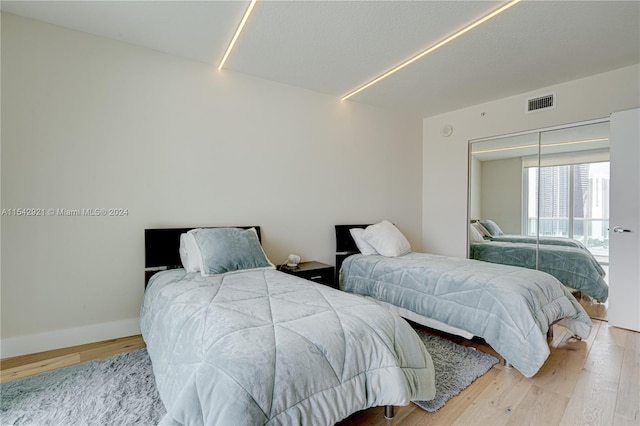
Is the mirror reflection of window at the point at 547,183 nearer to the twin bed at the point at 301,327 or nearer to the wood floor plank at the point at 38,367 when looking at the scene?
the twin bed at the point at 301,327

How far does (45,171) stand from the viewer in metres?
2.30

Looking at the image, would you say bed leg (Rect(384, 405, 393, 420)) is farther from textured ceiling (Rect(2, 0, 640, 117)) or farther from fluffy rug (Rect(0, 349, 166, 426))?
textured ceiling (Rect(2, 0, 640, 117))

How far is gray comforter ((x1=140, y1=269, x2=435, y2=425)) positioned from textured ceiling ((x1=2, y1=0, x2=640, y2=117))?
1985mm

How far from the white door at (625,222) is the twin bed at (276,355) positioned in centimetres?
257

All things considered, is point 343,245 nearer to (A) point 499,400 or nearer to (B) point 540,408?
(A) point 499,400

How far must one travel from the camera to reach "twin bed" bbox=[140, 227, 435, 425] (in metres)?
1.07

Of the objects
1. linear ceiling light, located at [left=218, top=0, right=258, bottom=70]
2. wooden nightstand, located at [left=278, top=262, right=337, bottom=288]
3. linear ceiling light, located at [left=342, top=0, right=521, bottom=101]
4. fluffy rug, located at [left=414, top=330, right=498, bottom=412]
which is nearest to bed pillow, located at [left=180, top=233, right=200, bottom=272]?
wooden nightstand, located at [left=278, top=262, right=337, bottom=288]

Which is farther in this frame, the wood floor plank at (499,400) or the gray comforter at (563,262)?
the gray comforter at (563,262)

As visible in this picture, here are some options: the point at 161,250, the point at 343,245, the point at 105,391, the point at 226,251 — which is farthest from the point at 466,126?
the point at 105,391

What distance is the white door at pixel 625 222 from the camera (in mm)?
2814

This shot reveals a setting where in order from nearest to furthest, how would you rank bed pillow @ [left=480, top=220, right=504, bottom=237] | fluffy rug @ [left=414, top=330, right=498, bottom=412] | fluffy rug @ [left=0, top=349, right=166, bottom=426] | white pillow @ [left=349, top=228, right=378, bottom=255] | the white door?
fluffy rug @ [left=0, top=349, right=166, bottom=426], fluffy rug @ [left=414, top=330, right=498, bottom=412], the white door, white pillow @ [left=349, top=228, right=378, bottom=255], bed pillow @ [left=480, top=220, right=504, bottom=237]

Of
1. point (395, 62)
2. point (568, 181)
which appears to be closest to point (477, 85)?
point (395, 62)

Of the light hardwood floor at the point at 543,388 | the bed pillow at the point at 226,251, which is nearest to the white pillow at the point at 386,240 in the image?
the light hardwood floor at the point at 543,388

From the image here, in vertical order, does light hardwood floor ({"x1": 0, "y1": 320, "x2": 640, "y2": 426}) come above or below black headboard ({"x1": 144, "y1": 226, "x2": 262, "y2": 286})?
below
